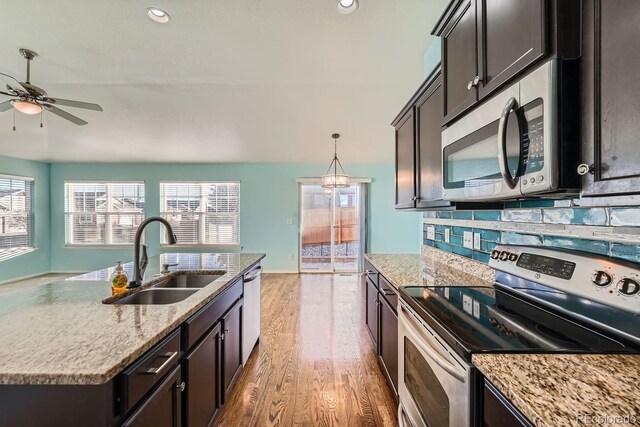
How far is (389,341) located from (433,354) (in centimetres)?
93

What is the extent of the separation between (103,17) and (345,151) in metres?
3.92

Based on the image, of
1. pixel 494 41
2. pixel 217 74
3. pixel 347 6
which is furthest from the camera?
pixel 217 74

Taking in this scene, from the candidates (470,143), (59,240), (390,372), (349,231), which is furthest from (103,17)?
(59,240)

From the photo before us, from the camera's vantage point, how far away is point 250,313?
237cm

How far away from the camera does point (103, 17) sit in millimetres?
2297

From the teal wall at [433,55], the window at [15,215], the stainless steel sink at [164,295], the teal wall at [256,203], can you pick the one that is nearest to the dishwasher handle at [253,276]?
the stainless steel sink at [164,295]

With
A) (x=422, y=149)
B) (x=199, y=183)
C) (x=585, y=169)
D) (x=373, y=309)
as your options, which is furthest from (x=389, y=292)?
(x=199, y=183)

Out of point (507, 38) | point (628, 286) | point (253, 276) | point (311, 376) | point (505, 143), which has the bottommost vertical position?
point (311, 376)

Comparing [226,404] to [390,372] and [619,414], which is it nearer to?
[390,372]

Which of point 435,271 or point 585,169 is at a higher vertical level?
point 585,169

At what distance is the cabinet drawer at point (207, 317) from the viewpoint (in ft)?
3.97

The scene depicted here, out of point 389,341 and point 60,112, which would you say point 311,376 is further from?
point 60,112

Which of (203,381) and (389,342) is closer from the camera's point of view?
(203,381)

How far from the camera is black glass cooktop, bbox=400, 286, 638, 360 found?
2.60 feet
